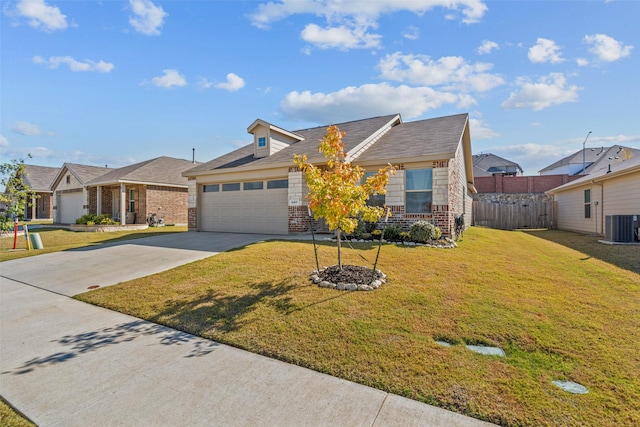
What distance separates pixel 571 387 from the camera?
2.92 m

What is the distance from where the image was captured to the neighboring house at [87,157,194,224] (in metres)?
20.9

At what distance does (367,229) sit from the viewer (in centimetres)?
1138

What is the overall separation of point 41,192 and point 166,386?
42162 mm

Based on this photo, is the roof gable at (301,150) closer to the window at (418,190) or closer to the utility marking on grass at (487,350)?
the window at (418,190)

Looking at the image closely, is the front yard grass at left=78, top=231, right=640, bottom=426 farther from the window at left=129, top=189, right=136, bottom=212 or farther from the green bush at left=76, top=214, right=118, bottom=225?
the window at left=129, top=189, right=136, bottom=212

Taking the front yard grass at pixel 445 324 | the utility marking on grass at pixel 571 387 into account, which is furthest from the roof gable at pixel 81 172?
the utility marking on grass at pixel 571 387

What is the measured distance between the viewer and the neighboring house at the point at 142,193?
20922 mm

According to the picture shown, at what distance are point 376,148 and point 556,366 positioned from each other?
34.8ft

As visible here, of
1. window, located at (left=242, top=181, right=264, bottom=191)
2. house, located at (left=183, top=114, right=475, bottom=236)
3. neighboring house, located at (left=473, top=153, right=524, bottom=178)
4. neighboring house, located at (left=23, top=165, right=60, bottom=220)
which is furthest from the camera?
neighboring house, located at (left=473, top=153, right=524, bottom=178)

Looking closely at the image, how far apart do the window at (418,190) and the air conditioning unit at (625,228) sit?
732 cm

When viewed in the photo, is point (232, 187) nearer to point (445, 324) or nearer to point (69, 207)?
point (445, 324)

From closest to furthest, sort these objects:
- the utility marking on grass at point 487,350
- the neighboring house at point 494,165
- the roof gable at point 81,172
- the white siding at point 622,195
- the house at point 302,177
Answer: the utility marking on grass at point 487,350 < the house at point 302,177 < the white siding at point 622,195 < the roof gable at point 81,172 < the neighboring house at point 494,165

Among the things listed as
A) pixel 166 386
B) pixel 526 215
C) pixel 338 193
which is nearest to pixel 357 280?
pixel 338 193

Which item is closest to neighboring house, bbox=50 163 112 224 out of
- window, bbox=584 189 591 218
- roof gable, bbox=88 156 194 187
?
roof gable, bbox=88 156 194 187
